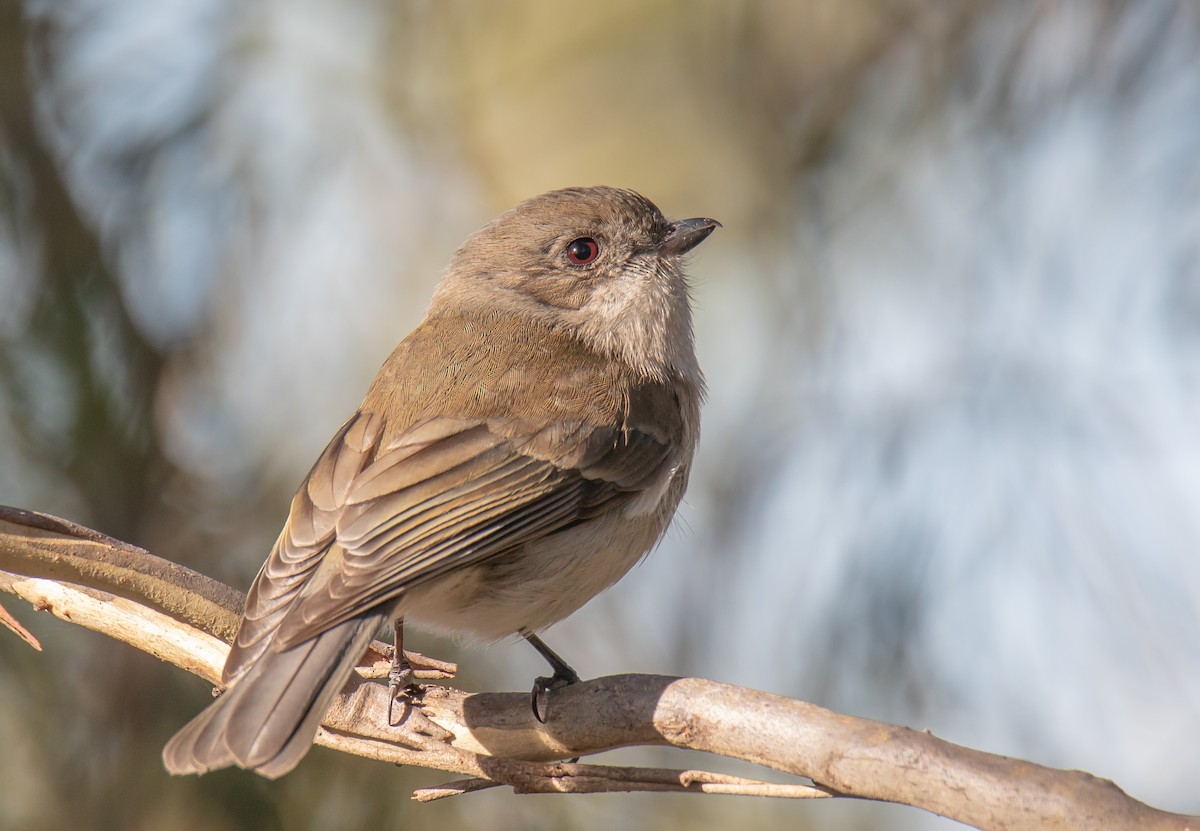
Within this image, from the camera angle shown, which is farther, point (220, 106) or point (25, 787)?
point (220, 106)

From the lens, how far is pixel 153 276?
4934 mm

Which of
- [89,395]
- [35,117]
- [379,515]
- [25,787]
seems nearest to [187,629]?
[379,515]

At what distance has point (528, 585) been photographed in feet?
11.7

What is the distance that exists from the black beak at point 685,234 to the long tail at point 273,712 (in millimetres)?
2023

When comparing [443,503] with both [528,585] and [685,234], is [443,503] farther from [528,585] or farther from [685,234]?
[685,234]

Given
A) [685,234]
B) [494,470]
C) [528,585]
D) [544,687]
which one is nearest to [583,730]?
[544,687]

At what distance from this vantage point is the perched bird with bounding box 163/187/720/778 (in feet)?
9.93

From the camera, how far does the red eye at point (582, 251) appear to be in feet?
15.1

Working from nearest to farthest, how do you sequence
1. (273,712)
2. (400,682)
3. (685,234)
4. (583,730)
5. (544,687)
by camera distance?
(273,712) → (583,730) → (544,687) → (400,682) → (685,234)

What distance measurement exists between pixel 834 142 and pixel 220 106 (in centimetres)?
243

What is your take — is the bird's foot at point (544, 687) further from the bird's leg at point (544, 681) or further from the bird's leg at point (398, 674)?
the bird's leg at point (398, 674)

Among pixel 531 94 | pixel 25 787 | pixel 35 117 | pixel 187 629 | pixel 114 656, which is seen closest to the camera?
pixel 187 629

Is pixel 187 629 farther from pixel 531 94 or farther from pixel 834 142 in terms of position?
pixel 834 142

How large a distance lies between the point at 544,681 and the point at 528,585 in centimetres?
29
